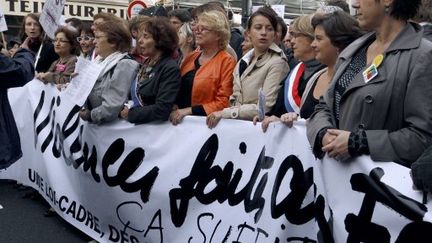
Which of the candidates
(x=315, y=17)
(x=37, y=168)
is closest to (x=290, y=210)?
(x=315, y=17)

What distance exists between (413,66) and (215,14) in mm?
2187

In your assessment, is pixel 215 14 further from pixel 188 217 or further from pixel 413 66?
pixel 413 66

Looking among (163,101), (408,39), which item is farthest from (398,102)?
(163,101)

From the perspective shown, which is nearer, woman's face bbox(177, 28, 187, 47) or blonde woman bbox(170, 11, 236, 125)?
blonde woman bbox(170, 11, 236, 125)

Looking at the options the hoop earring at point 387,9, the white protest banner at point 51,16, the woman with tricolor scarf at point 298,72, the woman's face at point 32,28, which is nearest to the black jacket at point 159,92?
the woman with tricolor scarf at point 298,72

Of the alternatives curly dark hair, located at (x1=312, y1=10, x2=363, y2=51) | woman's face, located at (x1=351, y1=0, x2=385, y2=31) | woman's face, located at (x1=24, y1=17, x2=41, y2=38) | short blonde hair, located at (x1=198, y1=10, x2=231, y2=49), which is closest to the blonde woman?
short blonde hair, located at (x1=198, y1=10, x2=231, y2=49)

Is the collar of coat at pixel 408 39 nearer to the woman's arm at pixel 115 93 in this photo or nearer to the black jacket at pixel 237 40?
the woman's arm at pixel 115 93

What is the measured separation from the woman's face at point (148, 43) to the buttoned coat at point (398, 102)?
2.15 meters

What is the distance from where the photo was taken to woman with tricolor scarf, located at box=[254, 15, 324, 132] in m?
3.62

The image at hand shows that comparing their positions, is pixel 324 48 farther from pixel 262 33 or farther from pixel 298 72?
pixel 262 33

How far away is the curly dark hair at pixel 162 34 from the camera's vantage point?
4398mm

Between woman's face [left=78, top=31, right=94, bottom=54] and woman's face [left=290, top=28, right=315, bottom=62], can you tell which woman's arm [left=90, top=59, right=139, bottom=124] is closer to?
woman's face [left=290, top=28, right=315, bottom=62]

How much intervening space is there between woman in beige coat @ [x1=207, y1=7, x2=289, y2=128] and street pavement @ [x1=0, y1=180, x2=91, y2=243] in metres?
1.79

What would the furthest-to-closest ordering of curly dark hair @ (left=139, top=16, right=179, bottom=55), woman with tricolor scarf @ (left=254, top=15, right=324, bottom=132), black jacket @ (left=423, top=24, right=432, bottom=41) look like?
curly dark hair @ (left=139, top=16, right=179, bottom=55)
woman with tricolor scarf @ (left=254, top=15, right=324, bottom=132)
black jacket @ (left=423, top=24, right=432, bottom=41)
